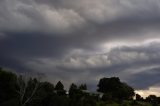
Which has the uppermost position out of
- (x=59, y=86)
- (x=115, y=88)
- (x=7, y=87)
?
(x=115, y=88)

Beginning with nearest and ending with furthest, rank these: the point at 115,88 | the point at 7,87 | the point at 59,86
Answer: the point at 7,87
the point at 59,86
the point at 115,88

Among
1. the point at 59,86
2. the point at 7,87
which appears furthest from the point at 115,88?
the point at 7,87

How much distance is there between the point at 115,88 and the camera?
7259 inches

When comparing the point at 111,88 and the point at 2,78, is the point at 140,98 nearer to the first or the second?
the point at 111,88

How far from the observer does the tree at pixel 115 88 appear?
167125 millimetres

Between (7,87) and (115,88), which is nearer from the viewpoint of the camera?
(7,87)

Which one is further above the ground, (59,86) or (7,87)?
(59,86)

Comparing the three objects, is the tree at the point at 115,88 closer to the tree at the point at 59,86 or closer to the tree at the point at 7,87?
the tree at the point at 59,86

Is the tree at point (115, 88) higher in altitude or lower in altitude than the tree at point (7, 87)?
higher

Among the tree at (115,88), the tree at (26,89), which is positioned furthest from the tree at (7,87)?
the tree at (115,88)

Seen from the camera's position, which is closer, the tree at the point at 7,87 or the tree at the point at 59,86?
the tree at the point at 7,87

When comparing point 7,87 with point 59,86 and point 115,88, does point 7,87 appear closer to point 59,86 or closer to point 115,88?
point 59,86

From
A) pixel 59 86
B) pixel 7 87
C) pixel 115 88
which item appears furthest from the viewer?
pixel 115 88

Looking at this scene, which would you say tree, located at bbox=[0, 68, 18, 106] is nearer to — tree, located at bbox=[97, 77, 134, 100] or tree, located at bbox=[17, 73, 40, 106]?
tree, located at bbox=[17, 73, 40, 106]
